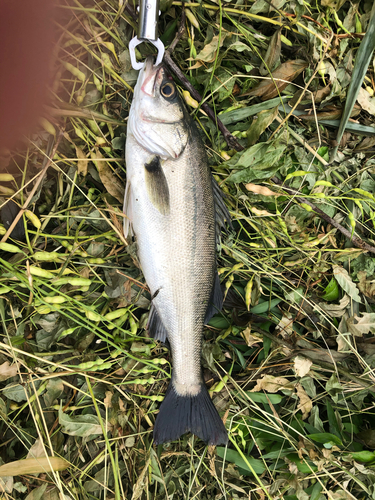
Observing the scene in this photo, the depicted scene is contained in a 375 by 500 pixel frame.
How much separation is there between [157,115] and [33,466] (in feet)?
6.34

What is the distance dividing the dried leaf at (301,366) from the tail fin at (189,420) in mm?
562

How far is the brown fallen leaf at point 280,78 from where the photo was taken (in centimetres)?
177

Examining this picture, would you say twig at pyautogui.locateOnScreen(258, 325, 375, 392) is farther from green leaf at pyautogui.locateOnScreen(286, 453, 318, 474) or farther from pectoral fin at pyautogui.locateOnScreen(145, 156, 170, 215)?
pectoral fin at pyautogui.locateOnScreen(145, 156, 170, 215)

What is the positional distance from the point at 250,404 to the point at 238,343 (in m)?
0.38

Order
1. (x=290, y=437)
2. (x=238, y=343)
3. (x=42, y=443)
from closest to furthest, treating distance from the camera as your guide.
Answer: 1. (x=42, y=443)
2. (x=290, y=437)
3. (x=238, y=343)

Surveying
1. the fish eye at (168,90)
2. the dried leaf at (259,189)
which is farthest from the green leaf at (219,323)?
the fish eye at (168,90)

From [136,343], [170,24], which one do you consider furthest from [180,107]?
[136,343]

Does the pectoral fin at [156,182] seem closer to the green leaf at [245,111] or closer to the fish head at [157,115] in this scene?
the fish head at [157,115]

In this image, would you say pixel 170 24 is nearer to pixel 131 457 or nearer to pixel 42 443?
pixel 42 443

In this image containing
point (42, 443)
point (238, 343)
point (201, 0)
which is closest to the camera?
point (42, 443)

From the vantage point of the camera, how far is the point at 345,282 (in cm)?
194

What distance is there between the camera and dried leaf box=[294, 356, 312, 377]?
1789 mm

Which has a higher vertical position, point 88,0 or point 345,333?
point 88,0

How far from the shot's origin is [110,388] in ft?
5.79
